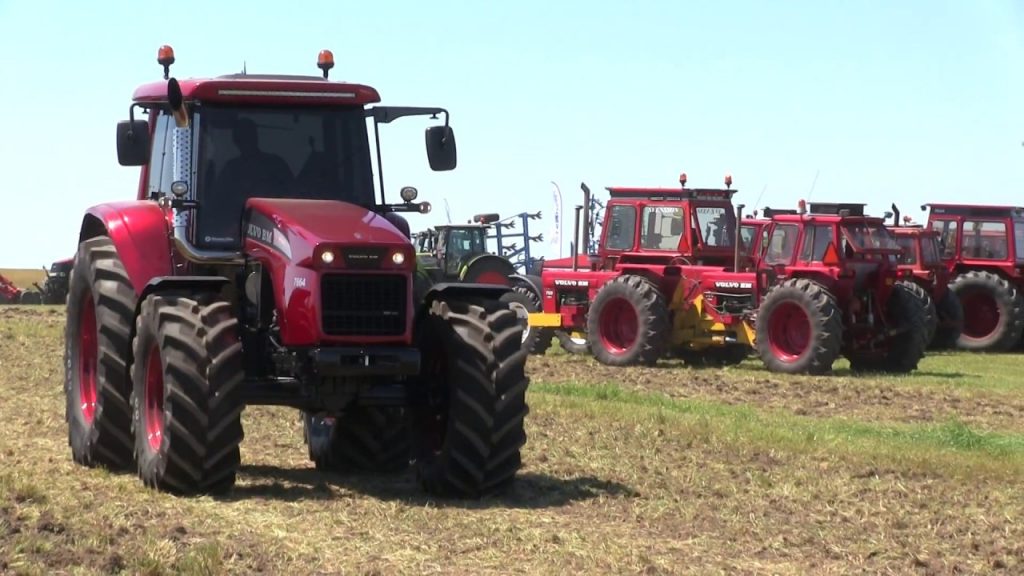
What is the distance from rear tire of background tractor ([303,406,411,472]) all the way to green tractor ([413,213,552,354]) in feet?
22.9

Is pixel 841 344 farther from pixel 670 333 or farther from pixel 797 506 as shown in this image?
pixel 797 506

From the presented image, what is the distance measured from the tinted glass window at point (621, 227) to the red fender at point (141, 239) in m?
11.7

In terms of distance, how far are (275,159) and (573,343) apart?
13139 millimetres

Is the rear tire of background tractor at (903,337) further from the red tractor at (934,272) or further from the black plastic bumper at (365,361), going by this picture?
the black plastic bumper at (365,361)

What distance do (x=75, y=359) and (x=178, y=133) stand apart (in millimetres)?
1939

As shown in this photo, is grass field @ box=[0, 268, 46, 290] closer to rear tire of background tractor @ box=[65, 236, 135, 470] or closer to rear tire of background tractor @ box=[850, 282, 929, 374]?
rear tire of background tractor @ box=[850, 282, 929, 374]

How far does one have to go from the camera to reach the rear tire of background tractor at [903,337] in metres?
19.7

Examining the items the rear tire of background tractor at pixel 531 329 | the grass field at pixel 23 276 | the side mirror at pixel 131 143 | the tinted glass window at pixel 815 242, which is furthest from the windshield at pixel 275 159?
the grass field at pixel 23 276

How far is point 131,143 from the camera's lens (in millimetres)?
10180

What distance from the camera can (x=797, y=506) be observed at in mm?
9148

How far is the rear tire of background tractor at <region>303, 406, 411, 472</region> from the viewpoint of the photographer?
417 inches

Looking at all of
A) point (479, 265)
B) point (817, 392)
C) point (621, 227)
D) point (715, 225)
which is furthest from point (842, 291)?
point (479, 265)

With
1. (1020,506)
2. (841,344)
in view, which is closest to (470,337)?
(1020,506)

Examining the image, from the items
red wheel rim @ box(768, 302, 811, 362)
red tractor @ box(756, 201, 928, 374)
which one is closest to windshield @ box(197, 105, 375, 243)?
red tractor @ box(756, 201, 928, 374)
